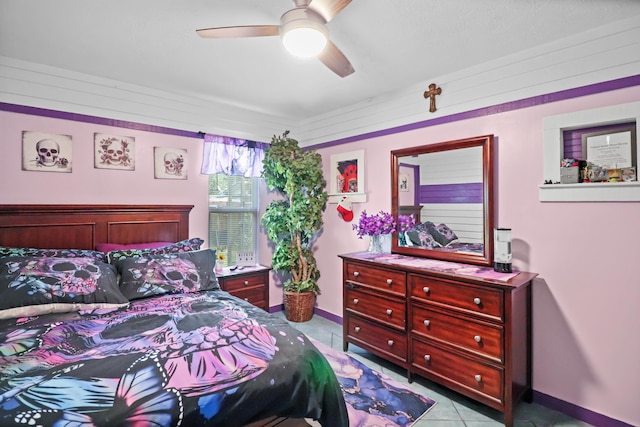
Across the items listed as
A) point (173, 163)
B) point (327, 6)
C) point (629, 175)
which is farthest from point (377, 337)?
point (173, 163)

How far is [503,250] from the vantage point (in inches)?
91.1

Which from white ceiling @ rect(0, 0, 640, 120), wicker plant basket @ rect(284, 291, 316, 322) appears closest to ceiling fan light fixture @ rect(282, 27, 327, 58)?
white ceiling @ rect(0, 0, 640, 120)

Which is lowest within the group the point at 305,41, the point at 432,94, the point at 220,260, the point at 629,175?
the point at 220,260

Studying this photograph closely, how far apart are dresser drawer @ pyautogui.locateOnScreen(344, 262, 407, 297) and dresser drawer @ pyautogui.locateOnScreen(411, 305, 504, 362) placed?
0.65ft

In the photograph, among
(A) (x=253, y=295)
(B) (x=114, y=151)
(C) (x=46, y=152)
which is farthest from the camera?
(A) (x=253, y=295)

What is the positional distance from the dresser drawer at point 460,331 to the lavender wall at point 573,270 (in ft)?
1.64

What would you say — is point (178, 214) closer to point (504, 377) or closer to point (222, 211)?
point (222, 211)

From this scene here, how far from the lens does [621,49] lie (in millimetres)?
1997

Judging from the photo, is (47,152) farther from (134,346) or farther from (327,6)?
(327,6)

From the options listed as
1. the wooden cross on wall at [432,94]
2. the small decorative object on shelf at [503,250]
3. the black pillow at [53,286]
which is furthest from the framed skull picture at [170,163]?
the small decorative object on shelf at [503,250]

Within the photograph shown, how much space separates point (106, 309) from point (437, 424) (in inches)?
90.2

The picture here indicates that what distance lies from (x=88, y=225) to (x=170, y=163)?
945 millimetres

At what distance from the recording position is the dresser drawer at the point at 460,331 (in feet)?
6.86

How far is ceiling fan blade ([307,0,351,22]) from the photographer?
1.54 meters
